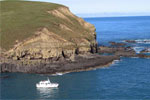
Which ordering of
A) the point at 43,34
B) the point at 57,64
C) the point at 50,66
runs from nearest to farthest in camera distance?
1. the point at 50,66
2. the point at 57,64
3. the point at 43,34

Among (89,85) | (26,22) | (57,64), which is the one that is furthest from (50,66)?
(26,22)

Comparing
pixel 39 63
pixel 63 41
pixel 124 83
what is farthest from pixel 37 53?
pixel 124 83

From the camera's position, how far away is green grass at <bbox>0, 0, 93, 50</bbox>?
116500 mm

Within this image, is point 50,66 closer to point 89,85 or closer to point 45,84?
point 45,84

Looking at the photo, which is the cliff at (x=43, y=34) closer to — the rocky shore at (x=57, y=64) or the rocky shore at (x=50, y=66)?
the rocky shore at (x=57, y=64)

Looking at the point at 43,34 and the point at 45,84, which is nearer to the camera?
the point at 45,84

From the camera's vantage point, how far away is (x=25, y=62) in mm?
106938

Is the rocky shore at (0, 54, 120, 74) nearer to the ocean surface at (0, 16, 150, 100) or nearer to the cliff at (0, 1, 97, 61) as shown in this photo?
the cliff at (0, 1, 97, 61)

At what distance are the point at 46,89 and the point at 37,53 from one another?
25.7 metres

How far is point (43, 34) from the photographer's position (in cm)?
11312

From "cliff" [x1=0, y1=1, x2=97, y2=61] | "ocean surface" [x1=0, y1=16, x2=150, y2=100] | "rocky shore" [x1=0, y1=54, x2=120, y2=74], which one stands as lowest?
"ocean surface" [x1=0, y1=16, x2=150, y2=100]

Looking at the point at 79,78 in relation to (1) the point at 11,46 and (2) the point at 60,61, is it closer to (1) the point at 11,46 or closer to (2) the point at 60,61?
(2) the point at 60,61

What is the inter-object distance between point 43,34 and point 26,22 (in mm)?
19402

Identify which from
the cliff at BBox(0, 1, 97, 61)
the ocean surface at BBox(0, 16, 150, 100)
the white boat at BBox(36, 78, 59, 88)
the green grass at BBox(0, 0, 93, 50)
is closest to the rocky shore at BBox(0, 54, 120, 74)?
the cliff at BBox(0, 1, 97, 61)
